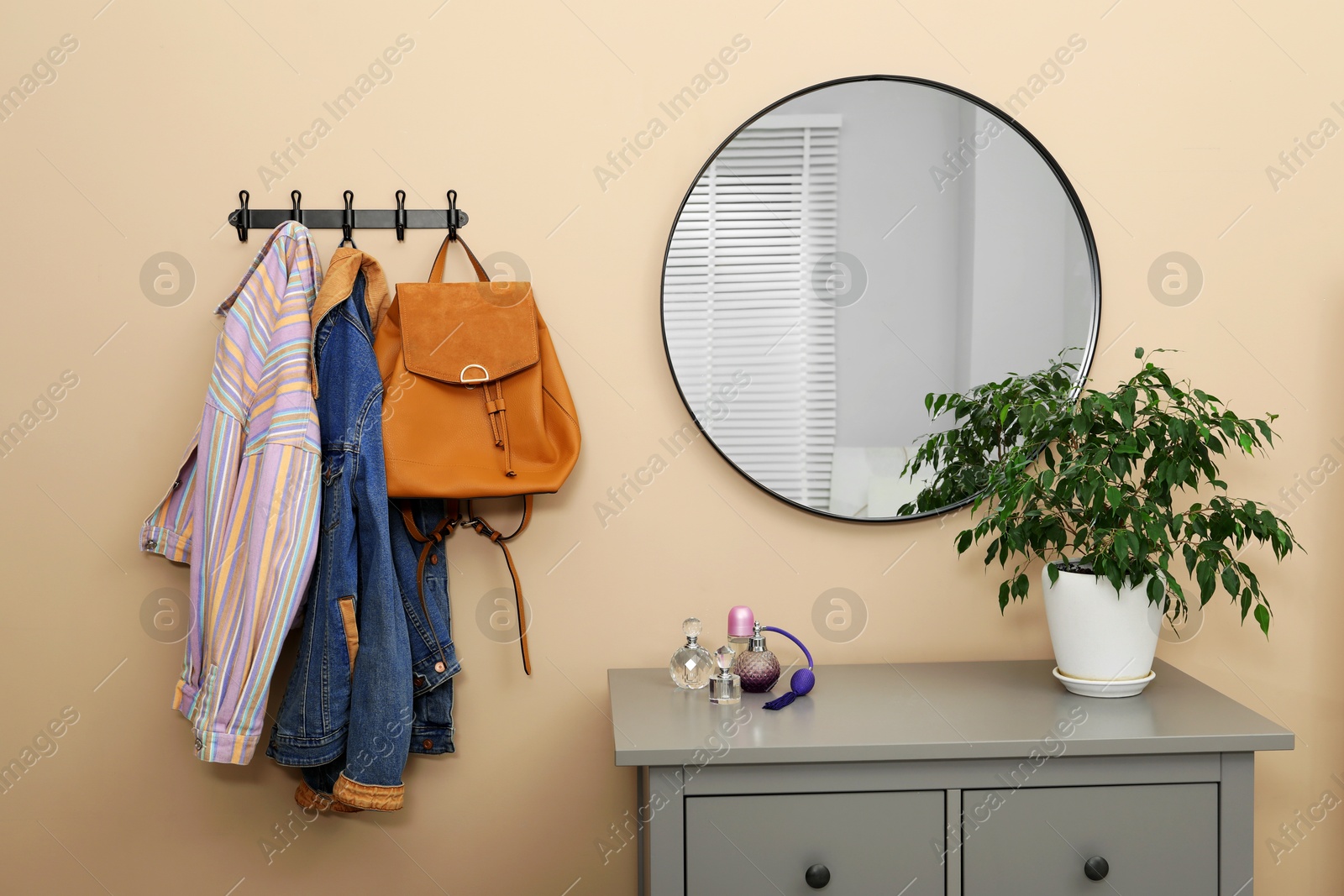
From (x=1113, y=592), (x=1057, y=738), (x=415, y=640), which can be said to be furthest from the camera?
(x=415, y=640)

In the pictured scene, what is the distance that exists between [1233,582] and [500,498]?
123 cm

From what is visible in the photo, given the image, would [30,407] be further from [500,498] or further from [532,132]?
[532,132]

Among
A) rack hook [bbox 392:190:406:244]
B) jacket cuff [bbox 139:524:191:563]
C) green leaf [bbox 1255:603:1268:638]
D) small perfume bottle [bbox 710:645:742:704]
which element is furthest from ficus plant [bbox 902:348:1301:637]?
jacket cuff [bbox 139:524:191:563]

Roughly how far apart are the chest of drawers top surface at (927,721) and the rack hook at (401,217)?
903mm

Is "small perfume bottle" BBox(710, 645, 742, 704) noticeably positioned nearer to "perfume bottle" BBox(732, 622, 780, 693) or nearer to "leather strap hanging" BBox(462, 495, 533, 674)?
"perfume bottle" BBox(732, 622, 780, 693)

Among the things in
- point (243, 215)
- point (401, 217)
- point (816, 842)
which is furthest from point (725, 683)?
point (243, 215)

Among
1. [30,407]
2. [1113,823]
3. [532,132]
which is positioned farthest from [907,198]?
[30,407]

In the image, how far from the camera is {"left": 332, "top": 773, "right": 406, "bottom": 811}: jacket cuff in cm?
146

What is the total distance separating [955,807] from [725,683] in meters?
0.39

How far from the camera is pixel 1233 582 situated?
138cm

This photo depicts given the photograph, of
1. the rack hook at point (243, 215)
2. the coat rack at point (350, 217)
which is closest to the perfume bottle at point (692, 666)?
the coat rack at point (350, 217)

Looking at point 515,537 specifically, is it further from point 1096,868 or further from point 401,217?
point 1096,868

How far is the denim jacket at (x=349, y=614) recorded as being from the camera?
Answer: 1.47 m

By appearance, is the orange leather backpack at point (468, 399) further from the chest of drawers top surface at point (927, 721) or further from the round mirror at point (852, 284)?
the chest of drawers top surface at point (927, 721)
